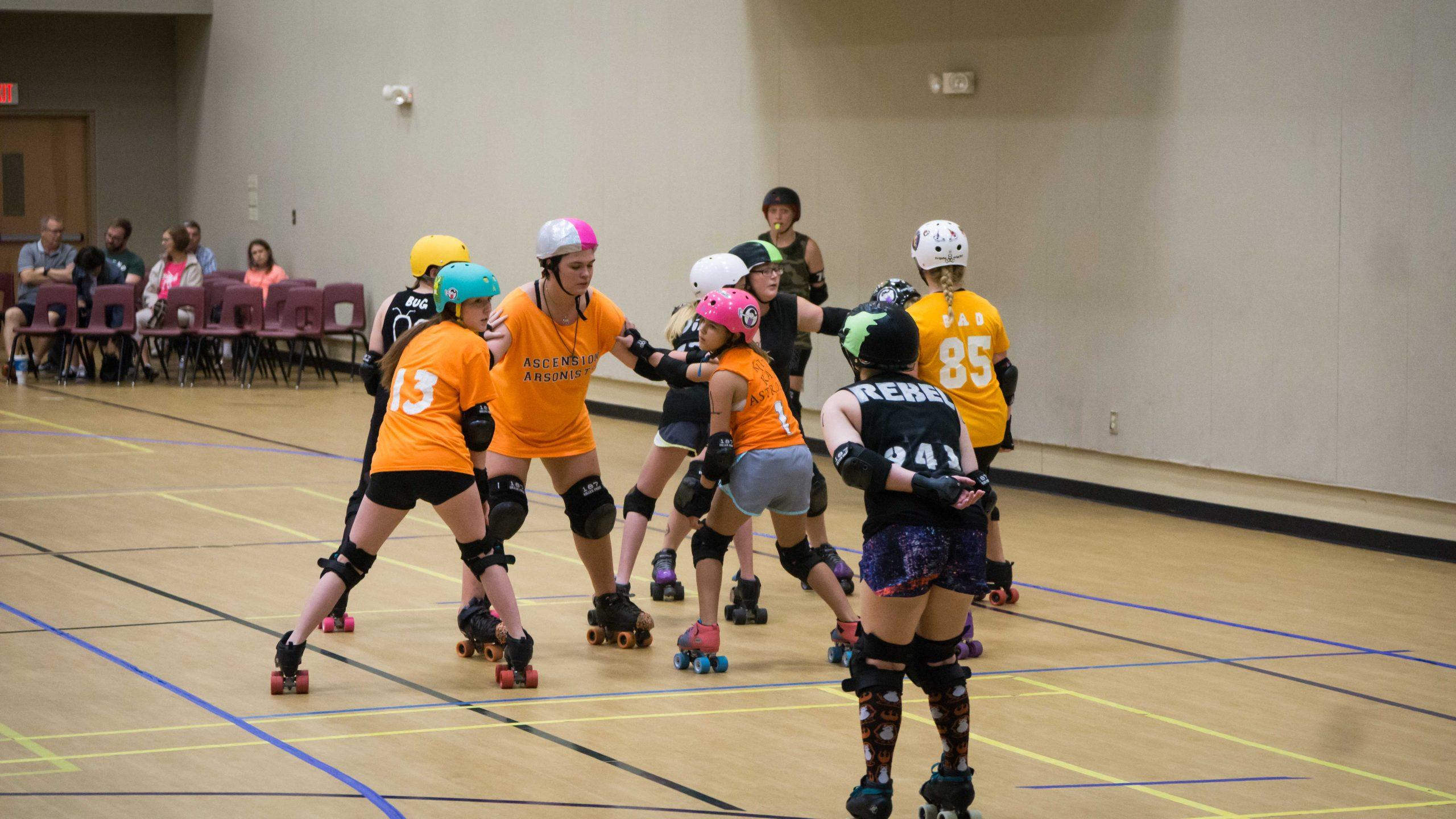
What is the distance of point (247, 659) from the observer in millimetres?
5406

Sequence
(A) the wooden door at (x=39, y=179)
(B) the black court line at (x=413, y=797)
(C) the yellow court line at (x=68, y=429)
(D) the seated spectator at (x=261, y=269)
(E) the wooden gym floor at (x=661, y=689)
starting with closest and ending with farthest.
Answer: (B) the black court line at (x=413, y=797) → (E) the wooden gym floor at (x=661, y=689) → (C) the yellow court line at (x=68, y=429) → (D) the seated spectator at (x=261, y=269) → (A) the wooden door at (x=39, y=179)

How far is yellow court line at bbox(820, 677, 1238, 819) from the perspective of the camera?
4.02m

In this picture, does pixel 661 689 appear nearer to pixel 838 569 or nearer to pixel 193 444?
pixel 838 569

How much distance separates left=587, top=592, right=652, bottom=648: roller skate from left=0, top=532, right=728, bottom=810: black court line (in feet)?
2.60

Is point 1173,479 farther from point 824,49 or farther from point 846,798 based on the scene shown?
point 846,798

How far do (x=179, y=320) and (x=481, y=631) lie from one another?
1051 cm

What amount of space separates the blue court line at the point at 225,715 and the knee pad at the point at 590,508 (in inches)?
54.0

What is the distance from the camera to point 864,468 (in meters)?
3.74

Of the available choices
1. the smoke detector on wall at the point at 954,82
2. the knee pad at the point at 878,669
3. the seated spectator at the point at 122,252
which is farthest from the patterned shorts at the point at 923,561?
the seated spectator at the point at 122,252

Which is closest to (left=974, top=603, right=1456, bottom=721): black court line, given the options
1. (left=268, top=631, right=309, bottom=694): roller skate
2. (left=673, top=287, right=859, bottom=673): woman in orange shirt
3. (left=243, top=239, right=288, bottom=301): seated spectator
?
(left=673, top=287, right=859, bottom=673): woman in orange shirt

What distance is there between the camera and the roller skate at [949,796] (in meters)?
3.79

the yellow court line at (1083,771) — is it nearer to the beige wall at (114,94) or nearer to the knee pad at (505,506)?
the knee pad at (505,506)

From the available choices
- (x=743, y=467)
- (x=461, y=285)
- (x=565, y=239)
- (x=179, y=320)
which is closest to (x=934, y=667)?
(x=743, y=467)

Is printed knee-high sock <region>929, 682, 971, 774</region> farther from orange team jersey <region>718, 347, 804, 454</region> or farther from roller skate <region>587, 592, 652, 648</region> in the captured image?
roller skate <region>587, 592, 652, 648</region>
